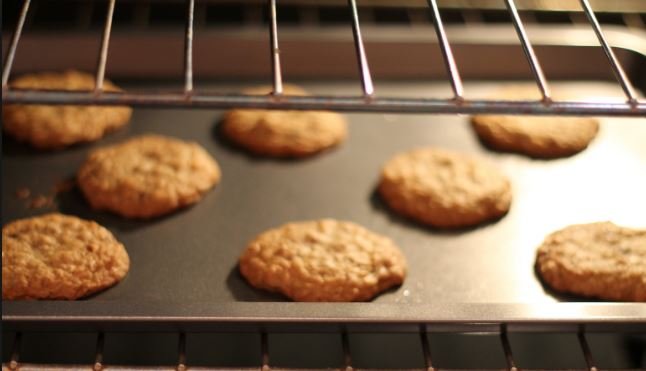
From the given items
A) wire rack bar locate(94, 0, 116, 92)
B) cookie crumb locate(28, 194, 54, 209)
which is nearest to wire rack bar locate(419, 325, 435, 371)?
wire rack bar locate(94, 0, 116, 92)

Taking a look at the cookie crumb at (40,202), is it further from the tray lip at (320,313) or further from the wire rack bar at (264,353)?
the wire rack bar at (264,353)

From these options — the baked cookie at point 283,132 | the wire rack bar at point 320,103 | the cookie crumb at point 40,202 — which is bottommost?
the wire rack bar at point 320,103

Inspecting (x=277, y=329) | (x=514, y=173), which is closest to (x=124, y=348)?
(x=277, y=329)

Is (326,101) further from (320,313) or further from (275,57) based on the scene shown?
(320,313)

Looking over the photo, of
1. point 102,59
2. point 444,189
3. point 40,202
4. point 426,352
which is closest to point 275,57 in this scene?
point 102,59

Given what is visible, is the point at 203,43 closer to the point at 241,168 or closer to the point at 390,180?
the point at 241,168

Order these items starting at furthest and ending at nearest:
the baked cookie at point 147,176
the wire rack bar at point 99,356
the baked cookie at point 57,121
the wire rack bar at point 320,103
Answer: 1. the baked cookie at point 57,121
2. the baked cookie at point 147,176
3. the wire rack bar at point 99,356
4. the wire rack bar at point 320,103

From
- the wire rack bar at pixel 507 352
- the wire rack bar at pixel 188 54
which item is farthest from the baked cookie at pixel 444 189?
the wire rack bar at pixel 188 54
